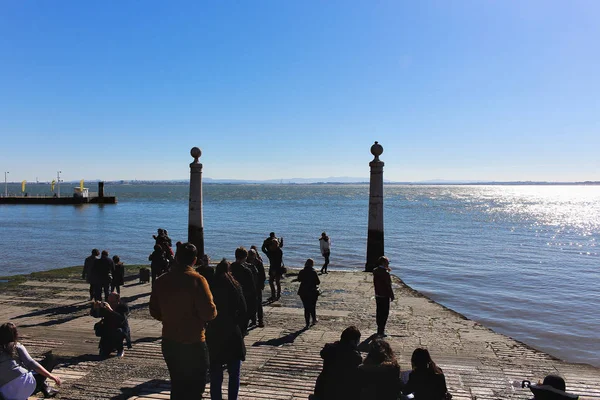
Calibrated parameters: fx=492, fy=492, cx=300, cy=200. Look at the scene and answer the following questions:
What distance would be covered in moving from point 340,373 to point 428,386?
0.84 metres

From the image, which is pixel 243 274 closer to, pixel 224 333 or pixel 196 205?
pixel 224 333

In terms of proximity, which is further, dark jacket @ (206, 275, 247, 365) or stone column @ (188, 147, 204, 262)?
stone column @ (188, 147, 204, 262)

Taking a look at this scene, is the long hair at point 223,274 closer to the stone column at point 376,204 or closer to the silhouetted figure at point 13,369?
the silhouetted figure at point 13,369

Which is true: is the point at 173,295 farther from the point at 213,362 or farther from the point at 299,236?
the point at 299,236

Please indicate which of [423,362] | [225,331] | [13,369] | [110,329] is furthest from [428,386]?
[110,329]

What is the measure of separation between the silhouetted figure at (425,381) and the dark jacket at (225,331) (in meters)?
1.82

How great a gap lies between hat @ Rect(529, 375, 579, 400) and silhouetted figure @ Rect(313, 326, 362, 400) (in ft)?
5.15

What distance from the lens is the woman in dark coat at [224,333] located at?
5.19 m

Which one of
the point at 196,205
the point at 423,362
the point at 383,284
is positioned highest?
the point at 196,205

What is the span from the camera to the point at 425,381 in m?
4.57

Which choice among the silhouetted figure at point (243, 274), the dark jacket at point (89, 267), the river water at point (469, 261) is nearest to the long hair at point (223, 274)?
the silhouetted figure at point (243, 274)

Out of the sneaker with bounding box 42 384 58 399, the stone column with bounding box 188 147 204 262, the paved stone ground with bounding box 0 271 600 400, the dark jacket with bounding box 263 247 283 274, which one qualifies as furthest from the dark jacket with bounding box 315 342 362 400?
the stone column with bounding box 188 147 204 262

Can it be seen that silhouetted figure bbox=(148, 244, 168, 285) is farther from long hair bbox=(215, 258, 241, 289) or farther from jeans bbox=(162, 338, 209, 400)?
jeans bbox=(162, 338, 209, 400)

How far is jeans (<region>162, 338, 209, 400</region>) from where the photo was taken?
4.41 metres
